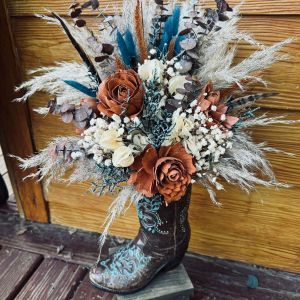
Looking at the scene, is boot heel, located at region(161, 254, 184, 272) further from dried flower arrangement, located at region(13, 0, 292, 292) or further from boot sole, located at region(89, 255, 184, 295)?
dried flower arrangement, located at region(13, 0, 292, 292)

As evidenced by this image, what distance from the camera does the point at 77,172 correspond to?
2.86 ft

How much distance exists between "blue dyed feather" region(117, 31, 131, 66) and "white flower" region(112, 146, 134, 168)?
189mm

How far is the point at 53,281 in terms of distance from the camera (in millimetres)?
1152

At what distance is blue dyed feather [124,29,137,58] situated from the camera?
2.58 feet

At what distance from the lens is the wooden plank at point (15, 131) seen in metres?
1.10

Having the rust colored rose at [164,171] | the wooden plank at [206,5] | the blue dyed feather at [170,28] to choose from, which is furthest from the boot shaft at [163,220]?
the wooden plank at [206,5]

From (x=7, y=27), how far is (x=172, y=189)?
2.27 feet

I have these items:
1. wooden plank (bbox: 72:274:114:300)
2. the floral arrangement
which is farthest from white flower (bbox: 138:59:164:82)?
wooden plank (bbox: 72:274:114:300)

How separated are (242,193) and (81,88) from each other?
0.56 m

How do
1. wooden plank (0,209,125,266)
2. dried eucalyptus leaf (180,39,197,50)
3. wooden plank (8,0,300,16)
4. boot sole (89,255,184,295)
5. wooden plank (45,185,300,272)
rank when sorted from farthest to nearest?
1. wooden plank (0,209,125,266)
2. wooden plank (45,185,300,272)
3. boot sole (89,255,184,295)
4. wooden plank (8,0,300,16)
5. dried eucalyptus leaf (180,39,197,50)

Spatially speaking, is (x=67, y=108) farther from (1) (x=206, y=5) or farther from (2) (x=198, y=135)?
(1) (x=206, y=5)

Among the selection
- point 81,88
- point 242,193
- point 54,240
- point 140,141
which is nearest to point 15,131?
point 54,240

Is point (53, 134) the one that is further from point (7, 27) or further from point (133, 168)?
point (133, 168)

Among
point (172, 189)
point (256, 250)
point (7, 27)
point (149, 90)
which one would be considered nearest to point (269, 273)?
→ point (256, 250)
